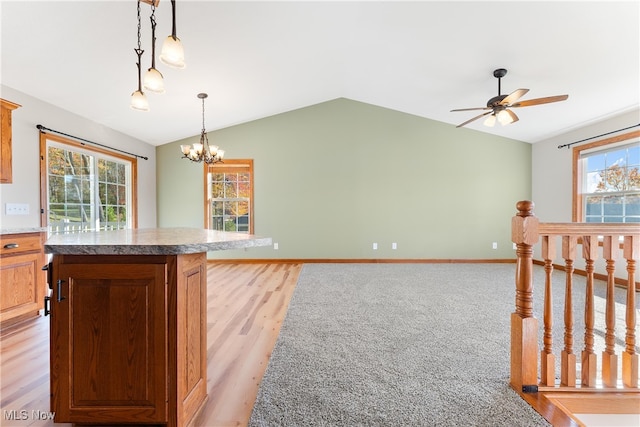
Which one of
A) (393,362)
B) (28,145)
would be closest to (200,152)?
(28,145)

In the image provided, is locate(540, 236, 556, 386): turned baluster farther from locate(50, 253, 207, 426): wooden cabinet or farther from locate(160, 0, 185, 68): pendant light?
locate(160, 0, 185, 68): pendant light

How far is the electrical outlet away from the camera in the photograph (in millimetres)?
2732

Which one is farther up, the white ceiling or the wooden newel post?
the white ceiling

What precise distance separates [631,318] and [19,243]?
458 centimetres

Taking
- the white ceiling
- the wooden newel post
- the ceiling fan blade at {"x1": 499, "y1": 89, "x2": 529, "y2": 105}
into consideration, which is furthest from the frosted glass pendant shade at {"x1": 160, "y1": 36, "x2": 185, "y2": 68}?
the ceiling fan blade at {"x1": 499, "y1": 89, "x2": 529, "y2": 105}

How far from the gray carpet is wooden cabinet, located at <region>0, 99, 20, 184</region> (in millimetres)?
3077

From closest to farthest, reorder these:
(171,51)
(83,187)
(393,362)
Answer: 1. (171,51)
2. (393,362)
3. (83,187)

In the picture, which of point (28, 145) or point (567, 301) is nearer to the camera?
point (567, 301)

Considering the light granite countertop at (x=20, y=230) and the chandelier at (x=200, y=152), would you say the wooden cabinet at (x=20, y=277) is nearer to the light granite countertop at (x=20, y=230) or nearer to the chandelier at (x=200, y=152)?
the light granite countertop at (x=20, y=230)

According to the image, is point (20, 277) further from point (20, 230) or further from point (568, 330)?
point (568, 330)

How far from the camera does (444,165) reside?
543 cm

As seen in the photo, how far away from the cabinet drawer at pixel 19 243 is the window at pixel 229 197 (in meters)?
2.82

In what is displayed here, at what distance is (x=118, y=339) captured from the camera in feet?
3.85

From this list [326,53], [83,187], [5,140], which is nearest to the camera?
[5,140]
